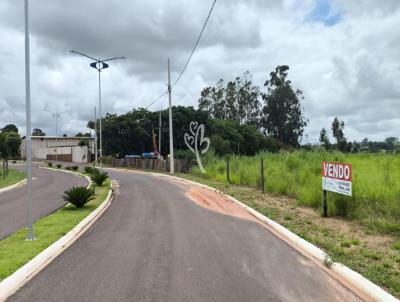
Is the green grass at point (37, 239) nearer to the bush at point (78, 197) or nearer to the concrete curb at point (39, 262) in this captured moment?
the concrete curb at point (39, 262)

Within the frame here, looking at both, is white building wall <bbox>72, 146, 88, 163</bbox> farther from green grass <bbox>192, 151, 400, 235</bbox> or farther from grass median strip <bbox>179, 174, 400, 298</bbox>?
grass median strip <bbox>179, 174, 400, 298</bbox>

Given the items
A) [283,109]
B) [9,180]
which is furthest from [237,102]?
[9,180]

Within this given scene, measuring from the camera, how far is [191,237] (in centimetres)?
1011

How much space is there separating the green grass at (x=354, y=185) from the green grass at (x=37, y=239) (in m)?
7.39

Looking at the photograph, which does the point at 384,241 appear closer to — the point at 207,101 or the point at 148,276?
the point at 148,276

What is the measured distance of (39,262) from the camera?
26.1ft

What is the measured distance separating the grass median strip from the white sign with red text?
2.83 feet

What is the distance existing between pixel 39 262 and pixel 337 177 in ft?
25.8

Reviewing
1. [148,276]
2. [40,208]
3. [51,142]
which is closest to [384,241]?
[148,276]

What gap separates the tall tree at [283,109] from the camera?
84.4 metres

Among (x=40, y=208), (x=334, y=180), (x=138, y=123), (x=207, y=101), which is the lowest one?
(x=40, y=208)

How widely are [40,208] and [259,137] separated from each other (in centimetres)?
6488

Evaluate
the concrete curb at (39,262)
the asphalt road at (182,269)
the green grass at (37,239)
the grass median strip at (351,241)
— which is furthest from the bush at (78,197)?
the grass median strip at (351,241)

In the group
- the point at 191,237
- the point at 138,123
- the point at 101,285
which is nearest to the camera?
the point at 101,285
